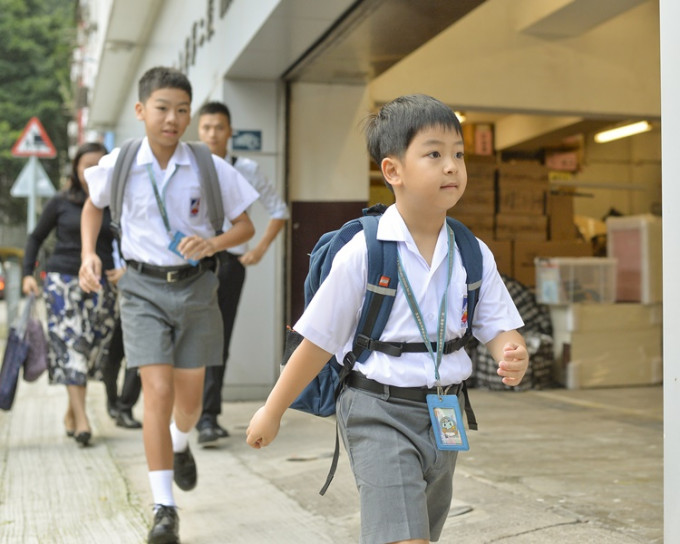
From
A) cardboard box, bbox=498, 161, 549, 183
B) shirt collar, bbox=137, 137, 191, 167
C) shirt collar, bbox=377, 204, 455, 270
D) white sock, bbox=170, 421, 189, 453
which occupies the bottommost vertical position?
white sock, bbox=170, 421, 189, 453

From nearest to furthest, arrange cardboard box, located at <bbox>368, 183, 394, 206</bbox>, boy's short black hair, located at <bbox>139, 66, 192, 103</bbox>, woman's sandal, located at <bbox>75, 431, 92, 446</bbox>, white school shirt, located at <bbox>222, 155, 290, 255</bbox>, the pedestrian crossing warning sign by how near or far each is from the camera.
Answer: boy's short black hair, located at <bbox>139, 66, 192, 103</bbox> → woman's sandal, located at <bbox>75, 431, 92, 446</bbox> → white school shirt, located at <bbox>222, 155, 290, 255</bbox> → cardboard box, located at <bbox>368, 183, 394, 206</bbox> → the pedestrian crossing warning sign

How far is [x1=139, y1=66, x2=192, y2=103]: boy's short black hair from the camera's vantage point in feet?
13.6

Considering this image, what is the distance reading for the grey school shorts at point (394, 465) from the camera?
2.36 metres

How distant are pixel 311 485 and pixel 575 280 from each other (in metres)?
4.66

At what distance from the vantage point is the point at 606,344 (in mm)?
8758

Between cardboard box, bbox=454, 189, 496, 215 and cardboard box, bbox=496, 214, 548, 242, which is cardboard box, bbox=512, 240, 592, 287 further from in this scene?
cardboard box, bbox=454, 189, 496, 215

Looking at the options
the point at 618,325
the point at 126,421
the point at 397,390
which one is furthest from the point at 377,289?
the point at 618,325

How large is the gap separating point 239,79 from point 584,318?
360 centimetres

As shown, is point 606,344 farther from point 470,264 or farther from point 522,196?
point 470,264

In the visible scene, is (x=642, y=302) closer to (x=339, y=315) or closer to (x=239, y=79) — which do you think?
(x=239, y=79)

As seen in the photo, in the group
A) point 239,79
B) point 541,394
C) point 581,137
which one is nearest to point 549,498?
point 541,394

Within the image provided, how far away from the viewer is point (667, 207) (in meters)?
2.66

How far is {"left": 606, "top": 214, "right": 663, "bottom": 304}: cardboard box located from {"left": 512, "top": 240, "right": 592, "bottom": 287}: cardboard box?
1.10 ft

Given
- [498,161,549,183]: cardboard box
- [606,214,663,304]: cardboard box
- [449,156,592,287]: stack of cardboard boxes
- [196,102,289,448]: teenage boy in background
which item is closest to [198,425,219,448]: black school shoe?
[196,102,289,448]: teenage boy in background
